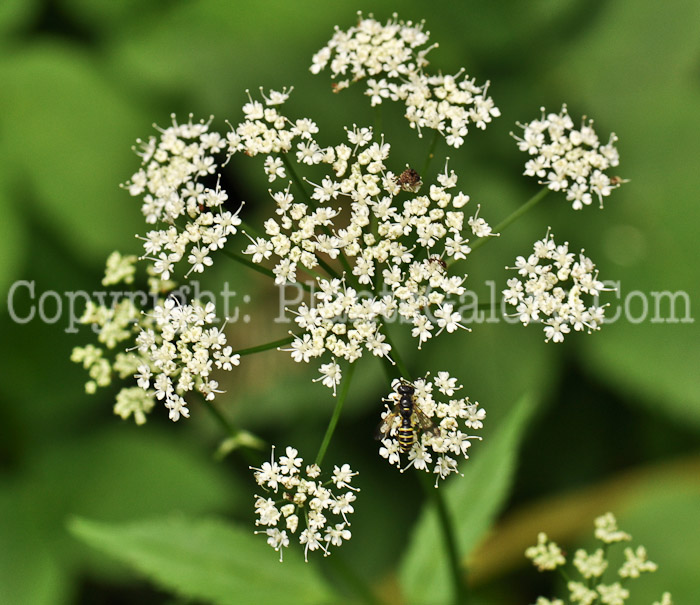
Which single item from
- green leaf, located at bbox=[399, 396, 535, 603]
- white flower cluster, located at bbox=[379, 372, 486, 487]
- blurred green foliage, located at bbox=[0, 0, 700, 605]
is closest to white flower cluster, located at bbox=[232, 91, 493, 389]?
white flower cluster, located at bbox=[379, 372, 486, 487]

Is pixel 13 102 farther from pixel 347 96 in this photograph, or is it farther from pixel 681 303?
pixel 681 303

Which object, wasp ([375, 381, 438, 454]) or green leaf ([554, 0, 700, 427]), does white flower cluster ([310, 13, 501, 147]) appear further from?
green leaf ([554, 0, 700, 427])

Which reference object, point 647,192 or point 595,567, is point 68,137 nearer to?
point 647,192

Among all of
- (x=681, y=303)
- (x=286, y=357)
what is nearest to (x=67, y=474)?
(x=286, y=357)

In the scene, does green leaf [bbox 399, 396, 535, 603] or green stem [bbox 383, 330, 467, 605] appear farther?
green leaf [bbox 399, 396, 535, 603]

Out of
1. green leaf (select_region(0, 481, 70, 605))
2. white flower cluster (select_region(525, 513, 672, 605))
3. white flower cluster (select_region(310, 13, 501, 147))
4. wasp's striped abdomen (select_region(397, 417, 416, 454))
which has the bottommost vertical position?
white flower cluster (select_region(525, 513, 672, 605))

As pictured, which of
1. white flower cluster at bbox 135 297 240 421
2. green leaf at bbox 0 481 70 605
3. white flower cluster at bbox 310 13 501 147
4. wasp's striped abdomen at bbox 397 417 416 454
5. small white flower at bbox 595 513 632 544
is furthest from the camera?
green leaf at bbox 0 481 70 605

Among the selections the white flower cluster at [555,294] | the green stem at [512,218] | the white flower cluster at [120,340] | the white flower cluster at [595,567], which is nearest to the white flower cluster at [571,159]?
the green stem at [512,218]
